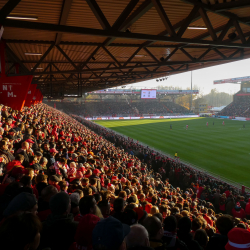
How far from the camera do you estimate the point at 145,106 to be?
7900 cm

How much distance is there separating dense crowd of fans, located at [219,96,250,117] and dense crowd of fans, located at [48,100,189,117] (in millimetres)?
14348

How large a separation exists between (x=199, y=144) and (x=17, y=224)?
92.7 feet

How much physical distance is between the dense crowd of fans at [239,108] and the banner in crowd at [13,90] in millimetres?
66123

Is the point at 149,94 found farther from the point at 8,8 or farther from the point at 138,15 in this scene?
the point at 8,8

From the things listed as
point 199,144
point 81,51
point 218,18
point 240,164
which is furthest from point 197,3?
point 199,144

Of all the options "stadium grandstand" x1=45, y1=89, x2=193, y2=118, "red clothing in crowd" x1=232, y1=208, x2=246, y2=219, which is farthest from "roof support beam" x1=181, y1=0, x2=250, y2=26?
"stadium grandstand" x1=45, y1=89, x2=193, y2=118

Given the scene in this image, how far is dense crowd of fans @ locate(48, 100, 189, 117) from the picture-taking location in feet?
230

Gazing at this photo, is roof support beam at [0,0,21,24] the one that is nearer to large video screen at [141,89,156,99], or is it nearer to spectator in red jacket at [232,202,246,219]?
spectator in red jacket at [232,202,246,219]

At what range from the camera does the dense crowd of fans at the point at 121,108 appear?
7006cm

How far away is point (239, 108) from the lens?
71312 mm

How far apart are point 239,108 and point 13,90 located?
2957 inches

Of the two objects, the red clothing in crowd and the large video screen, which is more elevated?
the large video screen

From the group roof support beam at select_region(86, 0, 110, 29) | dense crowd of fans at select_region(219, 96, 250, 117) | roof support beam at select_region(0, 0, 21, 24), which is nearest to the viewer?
roof support beam at select_region(0, 0, 21, 24)

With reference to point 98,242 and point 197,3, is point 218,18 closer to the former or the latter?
point 197,3
